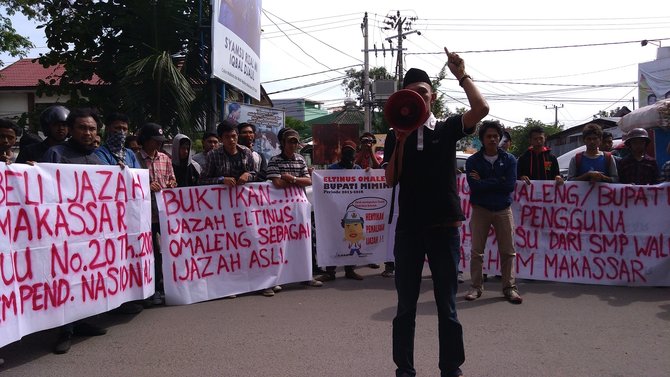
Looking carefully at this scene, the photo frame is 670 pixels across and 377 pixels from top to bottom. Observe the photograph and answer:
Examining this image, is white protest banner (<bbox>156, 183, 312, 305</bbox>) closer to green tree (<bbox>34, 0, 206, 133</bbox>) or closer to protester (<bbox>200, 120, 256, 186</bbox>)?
protester (<bbox>200, 120, 256, 186</bbox>)

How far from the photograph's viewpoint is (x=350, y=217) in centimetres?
707

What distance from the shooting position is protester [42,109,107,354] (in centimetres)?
455

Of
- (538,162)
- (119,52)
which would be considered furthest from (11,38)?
(538,162)

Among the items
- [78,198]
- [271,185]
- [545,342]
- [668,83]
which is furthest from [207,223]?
[668,83]

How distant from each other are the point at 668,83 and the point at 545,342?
19.1m

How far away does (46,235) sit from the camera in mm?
4168

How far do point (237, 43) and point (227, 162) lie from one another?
602 centimetres

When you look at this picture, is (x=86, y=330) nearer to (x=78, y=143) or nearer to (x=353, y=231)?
(x=78, y=143)

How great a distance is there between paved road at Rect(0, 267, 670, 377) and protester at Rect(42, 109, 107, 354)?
148mm

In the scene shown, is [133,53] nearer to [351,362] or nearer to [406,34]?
[351,362]

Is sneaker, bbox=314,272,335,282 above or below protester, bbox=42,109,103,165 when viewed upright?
below

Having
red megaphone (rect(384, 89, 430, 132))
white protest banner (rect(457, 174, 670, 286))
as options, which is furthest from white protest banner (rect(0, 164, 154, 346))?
white protest banner (rect(457, 174, 670, 286))

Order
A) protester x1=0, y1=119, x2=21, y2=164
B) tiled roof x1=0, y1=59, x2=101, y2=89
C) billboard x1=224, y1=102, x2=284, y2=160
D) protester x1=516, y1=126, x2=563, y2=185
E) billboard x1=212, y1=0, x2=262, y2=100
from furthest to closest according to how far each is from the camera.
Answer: tiled roof x1=0, y1=59, x2=101, y2=89
billboard x1=224, y1=102, x2=284, y2=160
billboard x1=212, y1=0, x2=262, y2=100
protester x1=516, y1=126, x2=563, y2=185
protester x1=0, y1=119, x2=21, y2=164

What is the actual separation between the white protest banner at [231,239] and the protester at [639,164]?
3.92 metres
